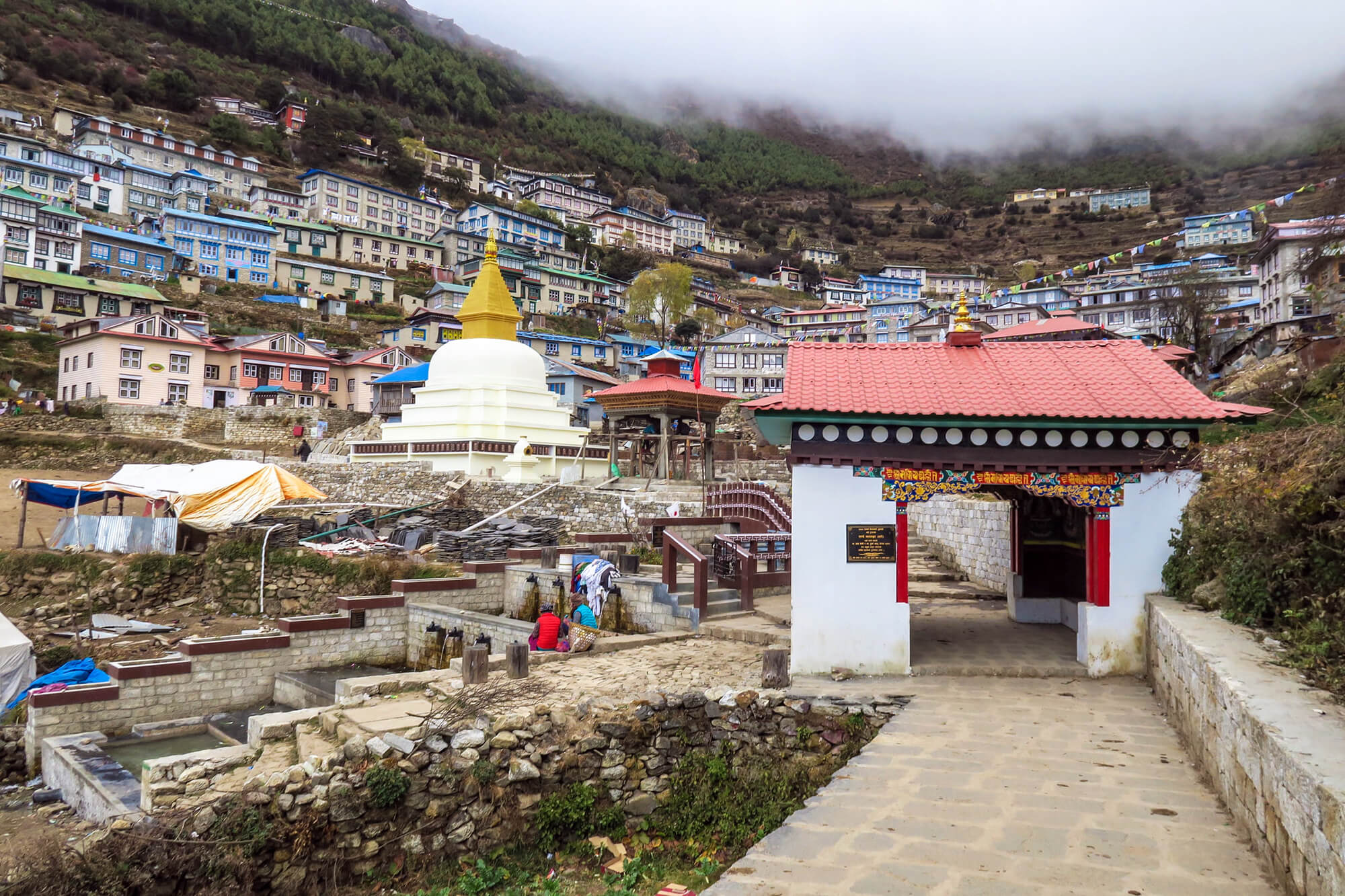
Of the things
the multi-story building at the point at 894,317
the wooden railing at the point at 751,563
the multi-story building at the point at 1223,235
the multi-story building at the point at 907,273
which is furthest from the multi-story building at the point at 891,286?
A: the wooden railing at the point at 751,563

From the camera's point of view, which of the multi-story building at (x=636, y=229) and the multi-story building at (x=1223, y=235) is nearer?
the multi-story building at (x=1223, y=235)

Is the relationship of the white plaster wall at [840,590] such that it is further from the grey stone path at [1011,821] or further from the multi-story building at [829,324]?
the multi-story building at [829,324]

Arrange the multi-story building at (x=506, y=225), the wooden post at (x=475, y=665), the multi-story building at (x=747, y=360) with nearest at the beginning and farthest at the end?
the wooden post at (x=475, y=665)
the multi-story building at (x=747, y=360)
the multi-story building at (x=506, y=225)

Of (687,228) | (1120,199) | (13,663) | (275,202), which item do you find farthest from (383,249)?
(1120,199)

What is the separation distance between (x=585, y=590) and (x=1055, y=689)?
860cm

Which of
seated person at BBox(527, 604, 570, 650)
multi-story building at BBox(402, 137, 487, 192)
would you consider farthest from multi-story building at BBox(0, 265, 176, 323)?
multi-story building at BBox(402, 137, 487, 192)

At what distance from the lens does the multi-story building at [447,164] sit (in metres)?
107

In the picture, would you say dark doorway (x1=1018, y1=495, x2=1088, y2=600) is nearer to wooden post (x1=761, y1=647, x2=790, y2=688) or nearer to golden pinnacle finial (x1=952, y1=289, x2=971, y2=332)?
golden pinnacle finial (x1=952, y1=289, x2=971, y2=332)

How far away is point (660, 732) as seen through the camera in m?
8.29

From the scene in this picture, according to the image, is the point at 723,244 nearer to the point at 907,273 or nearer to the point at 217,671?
the point at 907,273

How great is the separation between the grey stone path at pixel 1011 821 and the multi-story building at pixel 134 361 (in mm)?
46174

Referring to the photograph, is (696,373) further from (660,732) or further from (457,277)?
(457,277)

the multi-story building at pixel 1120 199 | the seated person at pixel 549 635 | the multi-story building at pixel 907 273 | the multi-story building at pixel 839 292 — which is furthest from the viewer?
the multi-story building at pixel 1120 199

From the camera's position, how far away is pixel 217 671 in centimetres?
1421
